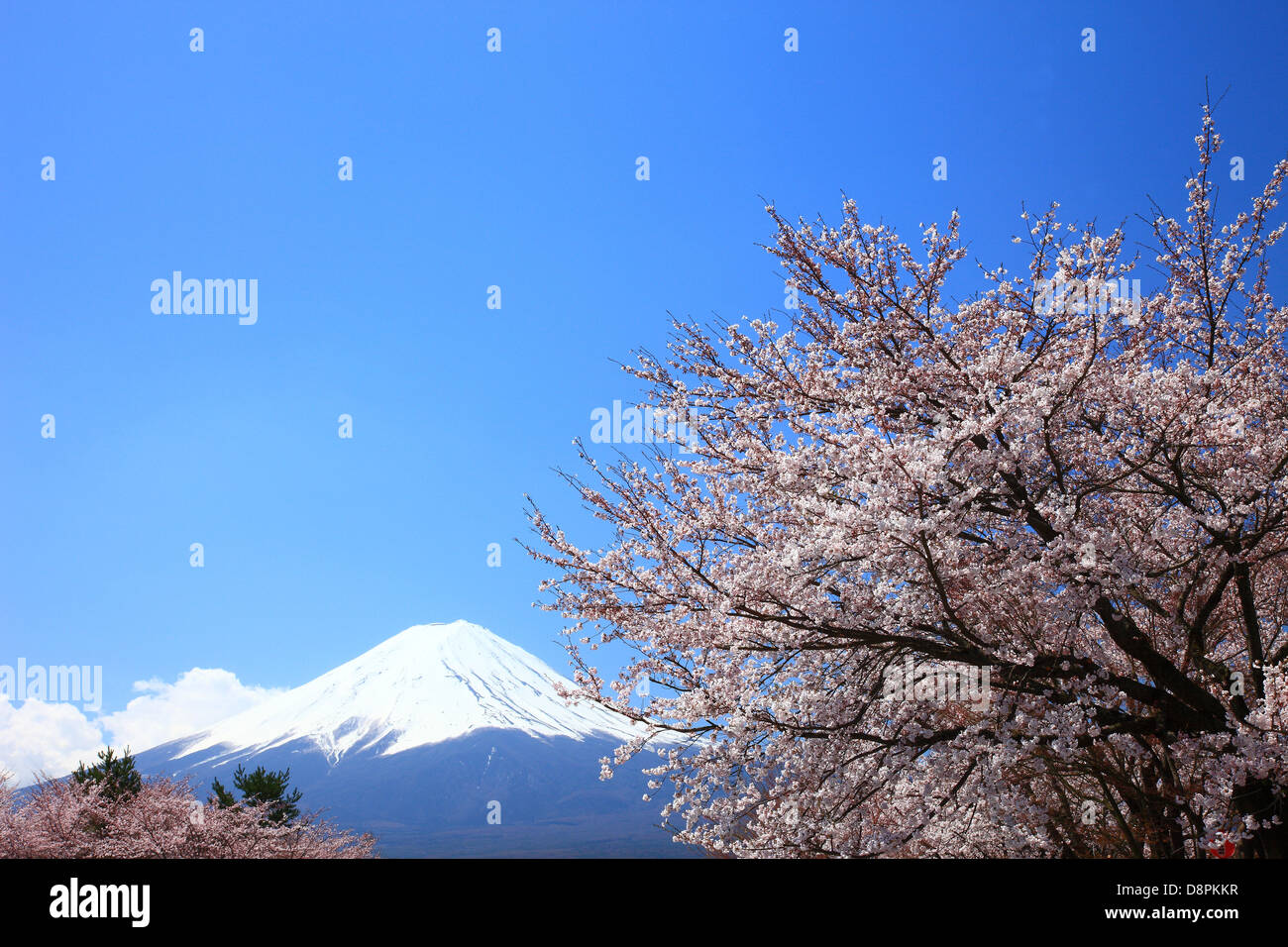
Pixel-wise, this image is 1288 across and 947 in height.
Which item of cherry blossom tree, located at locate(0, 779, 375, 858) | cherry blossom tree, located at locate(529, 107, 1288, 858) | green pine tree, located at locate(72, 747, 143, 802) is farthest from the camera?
green pine tree, located at locate(72, 747, 143, 802)

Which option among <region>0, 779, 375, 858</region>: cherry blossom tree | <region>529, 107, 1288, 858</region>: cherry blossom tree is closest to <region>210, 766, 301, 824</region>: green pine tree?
<region>0, 779, 375, 858</region>: cherry blossom tree

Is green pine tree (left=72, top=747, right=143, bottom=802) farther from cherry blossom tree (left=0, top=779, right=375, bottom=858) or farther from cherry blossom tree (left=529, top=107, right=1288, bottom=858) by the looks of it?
cherry blossom tree (left=529, top=107, right=1288, bottom=858)

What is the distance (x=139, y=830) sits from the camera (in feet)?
44.7

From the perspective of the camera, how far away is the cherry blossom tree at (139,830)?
13367mm

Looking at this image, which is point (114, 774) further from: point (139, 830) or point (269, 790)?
point (139, 830)

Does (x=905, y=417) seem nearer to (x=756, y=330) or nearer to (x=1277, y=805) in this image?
(x=756, y=330)

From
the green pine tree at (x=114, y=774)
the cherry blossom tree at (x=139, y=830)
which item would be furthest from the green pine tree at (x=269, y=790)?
the cherry blossom tree at (x=139, y=830)

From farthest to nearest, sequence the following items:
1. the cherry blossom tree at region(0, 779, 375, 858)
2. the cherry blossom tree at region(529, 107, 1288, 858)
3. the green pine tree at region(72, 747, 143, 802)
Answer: the green pine tree at region(72, 747, 143, 802) → the cherry blossom tree at region(0, 779, 375, 858) → the cherry blossom tree at region(529, 107, 1288, 858)

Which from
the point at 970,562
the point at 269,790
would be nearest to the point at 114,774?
the point at 269,790

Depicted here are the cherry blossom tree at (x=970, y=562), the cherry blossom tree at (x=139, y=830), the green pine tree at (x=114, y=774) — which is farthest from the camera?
the green pine tree at (x=114, y=774)

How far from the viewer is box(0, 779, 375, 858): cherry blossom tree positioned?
13367 mm

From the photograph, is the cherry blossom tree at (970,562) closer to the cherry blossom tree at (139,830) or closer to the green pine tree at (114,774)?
the cherry blossom tree at (139,830)

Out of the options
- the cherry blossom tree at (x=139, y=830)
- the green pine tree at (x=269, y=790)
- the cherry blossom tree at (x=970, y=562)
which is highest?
the cherry blossom tree at (x=970, y=562)
